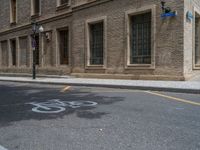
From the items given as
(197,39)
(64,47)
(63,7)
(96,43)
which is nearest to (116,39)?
(96,43)

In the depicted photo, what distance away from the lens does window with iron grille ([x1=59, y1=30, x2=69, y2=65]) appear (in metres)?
22.2

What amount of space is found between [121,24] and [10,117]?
11433 mm

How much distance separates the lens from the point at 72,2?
834 inches

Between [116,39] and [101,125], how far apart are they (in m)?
11.9

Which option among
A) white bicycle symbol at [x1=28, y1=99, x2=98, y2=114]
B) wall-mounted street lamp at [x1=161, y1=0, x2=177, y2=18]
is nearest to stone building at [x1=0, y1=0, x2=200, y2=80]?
wall-mounted street lamp at [x1=161, y1=0, x2=177, y2=18]

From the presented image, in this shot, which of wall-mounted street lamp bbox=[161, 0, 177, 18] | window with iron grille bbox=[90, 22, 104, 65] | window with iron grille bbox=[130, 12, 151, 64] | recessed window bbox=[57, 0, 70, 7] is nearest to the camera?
wall-mounted street lamp bbox=[161, 0, 177, 18]

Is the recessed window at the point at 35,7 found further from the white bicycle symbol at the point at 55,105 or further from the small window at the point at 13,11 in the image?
the white bicycle symbol at the point at 55,105

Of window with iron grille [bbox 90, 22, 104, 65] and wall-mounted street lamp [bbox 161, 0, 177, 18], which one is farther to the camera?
window with iron grille [bbox 90, 22, 104, 65]

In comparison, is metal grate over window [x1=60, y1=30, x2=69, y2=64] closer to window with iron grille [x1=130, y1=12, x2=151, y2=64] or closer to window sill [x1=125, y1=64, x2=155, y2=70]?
window with iron grille [x1=130, y1=12, x2=151, y2=64]

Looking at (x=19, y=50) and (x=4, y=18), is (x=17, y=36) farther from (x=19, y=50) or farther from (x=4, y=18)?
(x=4, y=18)

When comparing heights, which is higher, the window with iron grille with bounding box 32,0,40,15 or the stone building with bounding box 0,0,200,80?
the window with iron grille with bounding box 32,0,40,15

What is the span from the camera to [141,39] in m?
16.6

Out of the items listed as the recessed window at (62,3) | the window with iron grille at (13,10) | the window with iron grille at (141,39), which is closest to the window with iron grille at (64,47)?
A: the recessed window at (62,3)

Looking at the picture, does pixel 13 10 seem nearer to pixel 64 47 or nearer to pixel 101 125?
pixel 64 47
